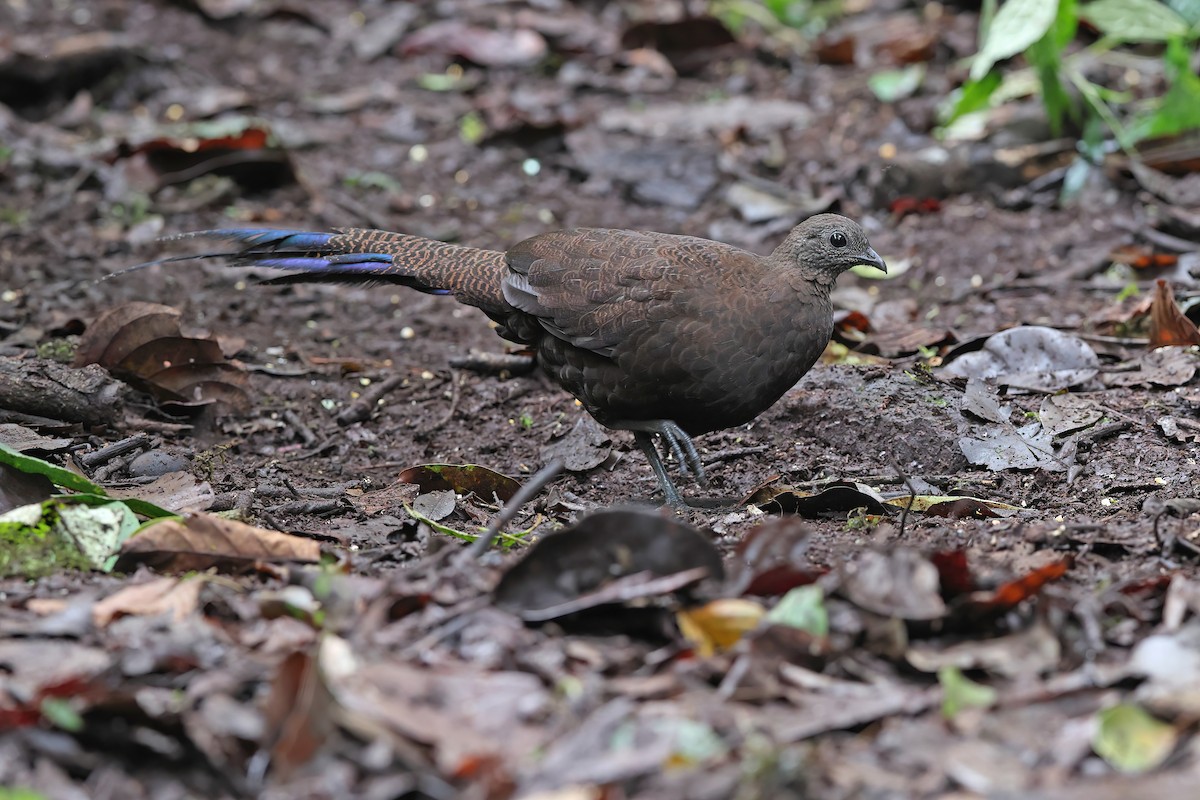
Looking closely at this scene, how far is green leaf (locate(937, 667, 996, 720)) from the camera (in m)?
2.70

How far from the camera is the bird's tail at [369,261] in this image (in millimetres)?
5254

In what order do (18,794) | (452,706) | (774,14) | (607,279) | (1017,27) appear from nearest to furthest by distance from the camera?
(18,794)
(452,706)
(607,279)
(1017,27)
(774,14)

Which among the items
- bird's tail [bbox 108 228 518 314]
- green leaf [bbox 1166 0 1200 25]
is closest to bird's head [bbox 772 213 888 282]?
bird's tail [bbox 108 228 518 314]

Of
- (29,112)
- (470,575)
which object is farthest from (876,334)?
(29,112)

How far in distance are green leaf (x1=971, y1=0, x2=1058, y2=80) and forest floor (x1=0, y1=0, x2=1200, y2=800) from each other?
108cm

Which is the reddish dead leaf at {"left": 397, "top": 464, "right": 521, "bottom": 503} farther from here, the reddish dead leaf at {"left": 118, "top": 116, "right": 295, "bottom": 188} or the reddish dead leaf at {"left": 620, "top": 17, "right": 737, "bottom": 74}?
the reddish dead leaf at {"left": 620, "top": 17, "right": 737, "bottom": 74}

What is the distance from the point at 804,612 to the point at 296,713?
1.10 metres

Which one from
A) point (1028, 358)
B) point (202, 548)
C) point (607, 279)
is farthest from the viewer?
point (1028, 358)

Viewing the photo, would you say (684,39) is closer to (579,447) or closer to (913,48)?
(913,48)

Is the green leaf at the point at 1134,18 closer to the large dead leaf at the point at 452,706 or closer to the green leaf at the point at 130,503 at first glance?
the green leaf at the point at 130,503

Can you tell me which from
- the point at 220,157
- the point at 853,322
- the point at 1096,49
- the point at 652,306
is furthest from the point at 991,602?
the point at 220,157

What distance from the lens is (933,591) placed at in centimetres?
303

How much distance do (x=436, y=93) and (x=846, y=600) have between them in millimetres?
7046

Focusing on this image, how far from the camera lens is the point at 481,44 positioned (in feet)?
31.6
